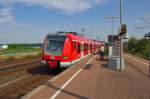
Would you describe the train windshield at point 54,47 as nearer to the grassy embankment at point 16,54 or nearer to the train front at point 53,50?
the train front at point 53,50

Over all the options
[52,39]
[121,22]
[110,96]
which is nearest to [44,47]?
[52,39]

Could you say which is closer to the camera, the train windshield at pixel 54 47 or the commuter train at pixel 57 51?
the commuter train at pixel 57 51

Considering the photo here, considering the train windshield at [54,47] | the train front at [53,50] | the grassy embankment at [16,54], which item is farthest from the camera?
the grassy embankment at [16,54]

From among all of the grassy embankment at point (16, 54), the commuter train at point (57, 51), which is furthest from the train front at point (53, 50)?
the grassy embankment at point (16, 54)

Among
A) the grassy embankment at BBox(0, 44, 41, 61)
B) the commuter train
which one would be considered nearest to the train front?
the commuter train

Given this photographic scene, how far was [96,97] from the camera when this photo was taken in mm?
10398

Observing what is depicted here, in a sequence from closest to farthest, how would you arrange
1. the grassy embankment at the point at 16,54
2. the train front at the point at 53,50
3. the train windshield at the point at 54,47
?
the train front at the point at 53,50
the train windshield at the point at 54,47
the grassy embankment at the point at 16,54

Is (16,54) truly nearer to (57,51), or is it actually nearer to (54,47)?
(54,47)

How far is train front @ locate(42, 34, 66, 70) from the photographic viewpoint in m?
21.7

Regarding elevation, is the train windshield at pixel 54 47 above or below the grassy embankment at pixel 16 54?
above

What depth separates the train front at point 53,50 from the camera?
21.7 m

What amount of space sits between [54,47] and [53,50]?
0.81ft

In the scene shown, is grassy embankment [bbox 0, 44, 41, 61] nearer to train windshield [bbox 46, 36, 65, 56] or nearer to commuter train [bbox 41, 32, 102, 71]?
commuter train [bbox 41, 32, 102, 71]

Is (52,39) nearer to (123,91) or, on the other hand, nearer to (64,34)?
(64,34)
